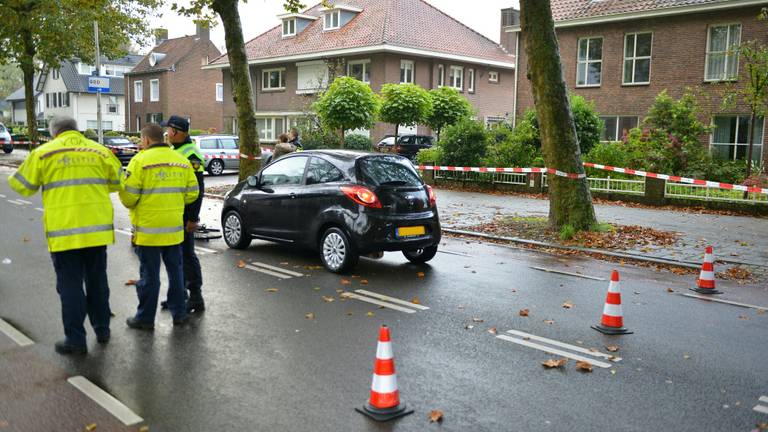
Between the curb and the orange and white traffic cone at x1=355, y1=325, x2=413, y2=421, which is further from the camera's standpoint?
the curb

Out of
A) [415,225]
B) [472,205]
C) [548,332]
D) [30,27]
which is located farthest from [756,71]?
[30,27]

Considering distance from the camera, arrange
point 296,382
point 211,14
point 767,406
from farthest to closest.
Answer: point 211,14 < point 296,382 < point 767,406

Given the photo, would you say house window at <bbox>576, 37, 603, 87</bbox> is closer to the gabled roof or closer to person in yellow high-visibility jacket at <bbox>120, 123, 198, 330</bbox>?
the gabled roof

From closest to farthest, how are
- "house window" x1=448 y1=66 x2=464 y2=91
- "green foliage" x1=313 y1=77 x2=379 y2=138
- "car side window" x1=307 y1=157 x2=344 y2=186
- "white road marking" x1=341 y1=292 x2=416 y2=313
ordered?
"white road marking" x1=341 y1=292 x2=416 y2=313, "car side window" x1=307 y1=157 x2=344 y2=186, "green foliage" x1=313 y1=77 x2=379 y2=138, "house window" x1=448 y1=66 x2=464 y2=91

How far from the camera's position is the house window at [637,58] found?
27344 mm

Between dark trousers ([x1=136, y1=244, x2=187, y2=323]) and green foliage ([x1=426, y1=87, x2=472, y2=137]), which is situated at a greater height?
green foliage ([x1=426, y1=87, x2=472, y2=137])

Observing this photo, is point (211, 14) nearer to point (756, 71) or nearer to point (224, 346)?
point (756, 71)

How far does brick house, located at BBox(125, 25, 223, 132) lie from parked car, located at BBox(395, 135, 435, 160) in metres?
31.9

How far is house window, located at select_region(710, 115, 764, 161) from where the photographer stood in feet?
81.1

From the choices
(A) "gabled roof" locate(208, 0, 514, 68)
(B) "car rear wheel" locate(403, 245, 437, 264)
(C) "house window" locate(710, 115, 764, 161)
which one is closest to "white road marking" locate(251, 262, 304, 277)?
(B) "car rear wheel" locate(403, 245, 437, 264)

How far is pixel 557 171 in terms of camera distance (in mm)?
13422

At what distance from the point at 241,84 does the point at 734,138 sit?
683 inches

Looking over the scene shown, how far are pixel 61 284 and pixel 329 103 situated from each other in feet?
76.0

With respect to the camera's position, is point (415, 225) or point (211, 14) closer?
point (415, 225)
